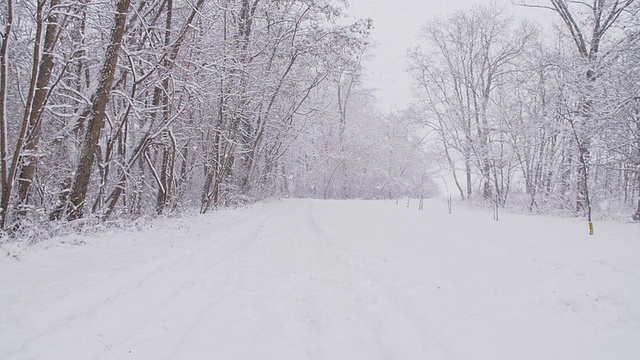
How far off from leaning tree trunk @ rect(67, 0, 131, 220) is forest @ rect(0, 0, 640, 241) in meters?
0.03

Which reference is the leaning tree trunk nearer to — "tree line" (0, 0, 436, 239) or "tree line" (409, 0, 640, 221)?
"tree line" (0, 0, 436, 239)

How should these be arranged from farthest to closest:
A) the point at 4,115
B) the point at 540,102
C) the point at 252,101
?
the point at 540,102, the point at 252,101, the point at 4,115

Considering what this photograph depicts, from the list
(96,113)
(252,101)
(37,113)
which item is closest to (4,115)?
(37,113)

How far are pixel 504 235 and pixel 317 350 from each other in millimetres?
6677

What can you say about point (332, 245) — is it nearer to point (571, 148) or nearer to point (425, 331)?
point (425, 331)

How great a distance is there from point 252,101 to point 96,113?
30.8 feet

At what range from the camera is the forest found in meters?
7.94

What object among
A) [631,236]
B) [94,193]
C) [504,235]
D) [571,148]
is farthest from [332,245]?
[571,148]

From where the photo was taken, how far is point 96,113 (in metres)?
7.98

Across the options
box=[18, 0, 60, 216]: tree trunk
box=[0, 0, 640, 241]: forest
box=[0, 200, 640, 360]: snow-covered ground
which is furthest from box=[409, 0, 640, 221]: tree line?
box=[18, 0, 60, 216]: tree trunk

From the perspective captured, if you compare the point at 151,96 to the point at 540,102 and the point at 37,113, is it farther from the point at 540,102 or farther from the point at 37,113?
the point at 540,102

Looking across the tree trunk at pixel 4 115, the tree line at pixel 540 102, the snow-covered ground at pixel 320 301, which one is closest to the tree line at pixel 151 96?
the tree trunk at pixel 4 115

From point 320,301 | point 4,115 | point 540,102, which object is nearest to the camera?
point 320,301

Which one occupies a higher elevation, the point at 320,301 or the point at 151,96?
the point at 151,96
